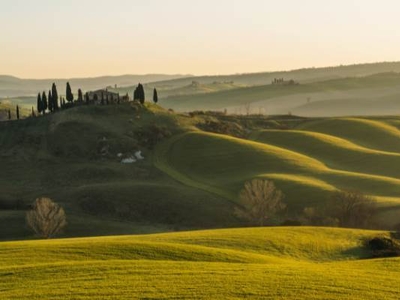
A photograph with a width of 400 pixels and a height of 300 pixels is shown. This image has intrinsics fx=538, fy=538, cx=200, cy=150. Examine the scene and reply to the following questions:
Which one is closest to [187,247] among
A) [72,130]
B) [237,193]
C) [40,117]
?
[237,193]

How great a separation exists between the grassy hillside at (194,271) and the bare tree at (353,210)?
2544cm

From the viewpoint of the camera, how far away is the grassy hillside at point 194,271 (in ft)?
95.3

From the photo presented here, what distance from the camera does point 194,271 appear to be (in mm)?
33375

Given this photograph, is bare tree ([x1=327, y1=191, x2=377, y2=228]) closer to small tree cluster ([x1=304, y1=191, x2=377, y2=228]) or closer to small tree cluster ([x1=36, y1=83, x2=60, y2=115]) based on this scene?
small tree cluster ([x1=304, y1=191, x2=377, y2=228])

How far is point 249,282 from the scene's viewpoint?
3064 centimetres

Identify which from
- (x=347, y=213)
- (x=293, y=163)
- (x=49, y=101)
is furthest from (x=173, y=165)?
(x=49, y=101)

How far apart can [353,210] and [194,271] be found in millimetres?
46906

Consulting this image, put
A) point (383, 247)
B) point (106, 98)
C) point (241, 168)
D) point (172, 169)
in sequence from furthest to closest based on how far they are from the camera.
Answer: point (106, 98), point (172, 169), point (241, 168), point (383, 247)

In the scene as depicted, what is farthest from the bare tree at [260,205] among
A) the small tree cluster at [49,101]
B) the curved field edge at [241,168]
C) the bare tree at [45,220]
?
the small tree cluster at [49,101]

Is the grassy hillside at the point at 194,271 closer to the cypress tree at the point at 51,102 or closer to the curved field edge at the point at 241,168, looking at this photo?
the curved field edge at the point at 241,168

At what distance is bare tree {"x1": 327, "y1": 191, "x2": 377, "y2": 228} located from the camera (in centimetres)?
7412

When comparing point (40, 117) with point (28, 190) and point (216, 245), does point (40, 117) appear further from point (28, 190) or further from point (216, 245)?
point (216, 245)

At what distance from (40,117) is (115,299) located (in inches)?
4731

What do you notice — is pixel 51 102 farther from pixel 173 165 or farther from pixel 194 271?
pixel 194 271
